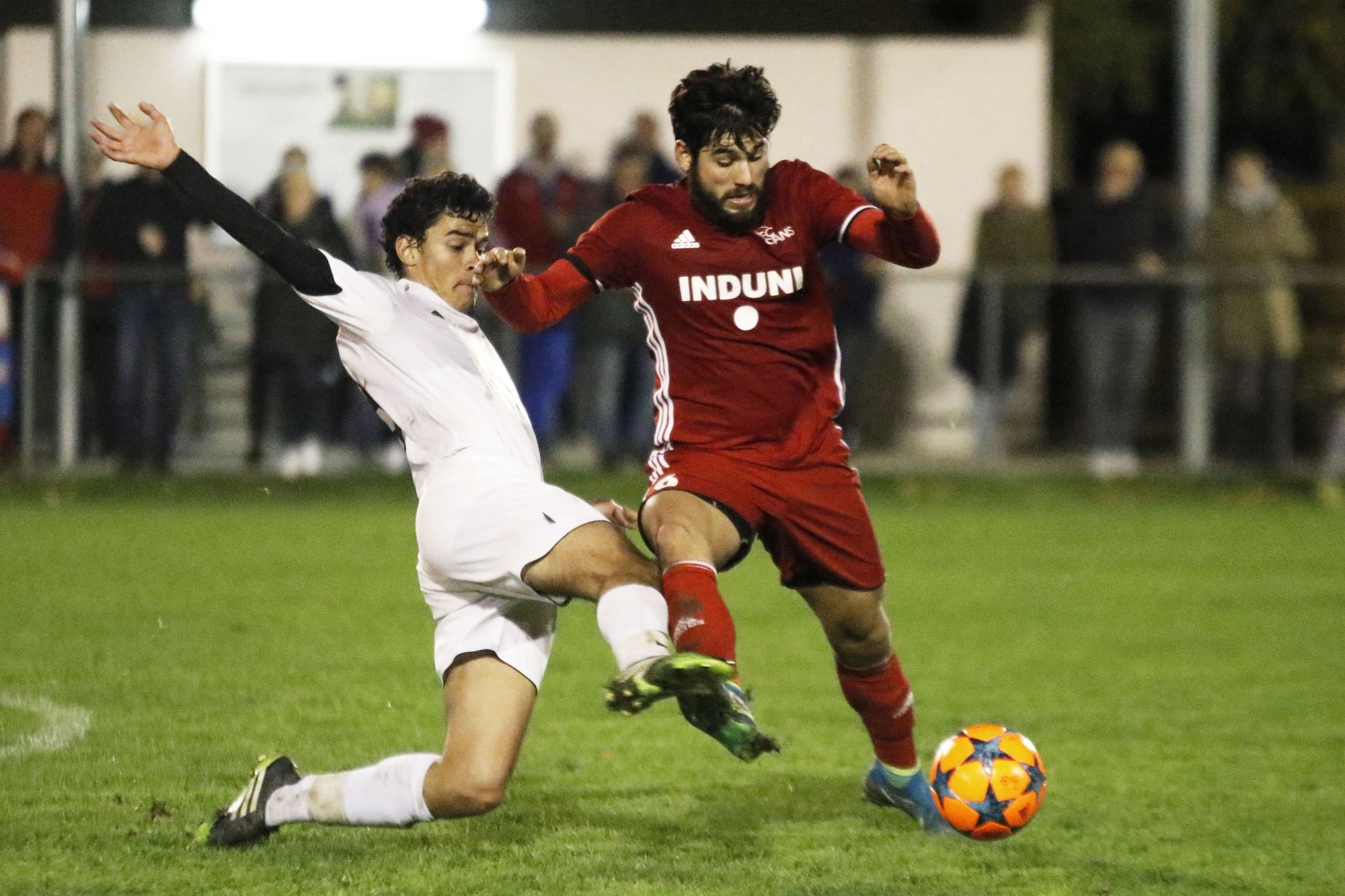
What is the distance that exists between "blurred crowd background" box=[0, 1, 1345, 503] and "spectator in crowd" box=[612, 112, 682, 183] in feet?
0.08

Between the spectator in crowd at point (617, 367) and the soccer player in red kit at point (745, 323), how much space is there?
8.60 meters

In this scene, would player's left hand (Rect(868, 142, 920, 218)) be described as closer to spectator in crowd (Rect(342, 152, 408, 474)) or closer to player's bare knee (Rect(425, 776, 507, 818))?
player's bare knee (Rect(425, 776, 507, 818))

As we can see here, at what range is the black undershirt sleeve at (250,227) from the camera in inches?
196

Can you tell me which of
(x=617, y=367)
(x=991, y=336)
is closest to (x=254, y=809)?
(x=617, y=367)

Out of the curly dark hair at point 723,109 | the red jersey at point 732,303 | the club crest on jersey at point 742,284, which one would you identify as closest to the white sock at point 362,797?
the red jersey at point 732,303

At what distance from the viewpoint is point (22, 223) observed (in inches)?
551

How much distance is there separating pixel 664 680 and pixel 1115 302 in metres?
11.1

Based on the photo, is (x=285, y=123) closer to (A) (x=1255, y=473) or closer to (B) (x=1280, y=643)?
(A) (x=1255, y=473)

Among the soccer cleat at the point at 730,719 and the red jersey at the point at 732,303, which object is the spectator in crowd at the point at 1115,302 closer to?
the red jersey at the point at 732,303

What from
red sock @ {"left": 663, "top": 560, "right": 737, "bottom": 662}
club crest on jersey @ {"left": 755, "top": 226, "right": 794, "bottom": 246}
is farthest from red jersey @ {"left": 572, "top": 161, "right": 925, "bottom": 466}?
red sock @ {"left": 663, "top": 560, "right": 737, "bottom": 662}

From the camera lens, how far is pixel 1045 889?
16.9 feet

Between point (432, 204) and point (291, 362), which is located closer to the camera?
point (432, 204)

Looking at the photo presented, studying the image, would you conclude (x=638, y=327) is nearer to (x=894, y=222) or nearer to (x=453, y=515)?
(x=894, y=222)

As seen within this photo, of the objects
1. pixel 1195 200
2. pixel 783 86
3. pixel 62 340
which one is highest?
pixel 783 86
